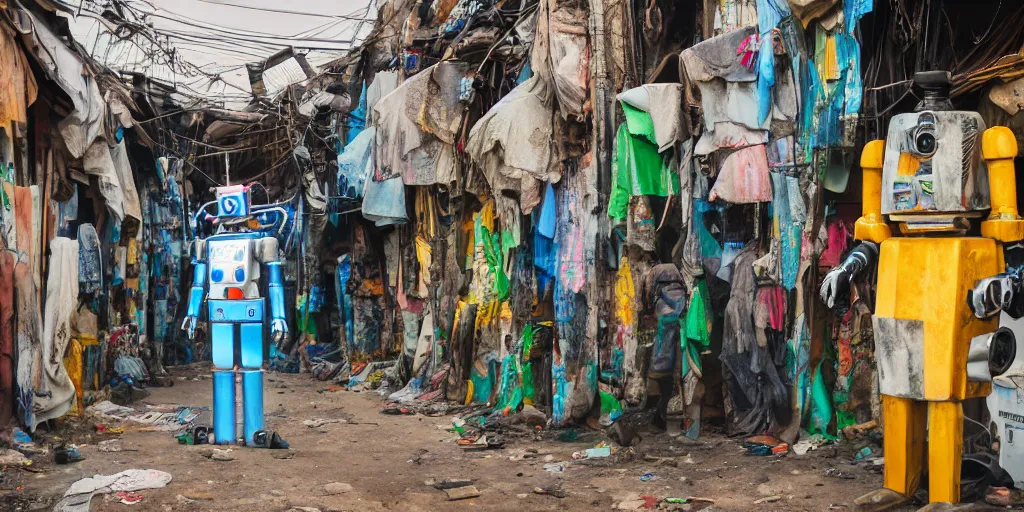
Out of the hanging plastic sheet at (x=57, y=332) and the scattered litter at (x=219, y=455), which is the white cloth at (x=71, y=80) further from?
the scattered litter at (x=219, y=455)

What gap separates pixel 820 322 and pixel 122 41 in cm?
1089

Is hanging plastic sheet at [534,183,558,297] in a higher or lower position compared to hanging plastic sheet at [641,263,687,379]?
higher

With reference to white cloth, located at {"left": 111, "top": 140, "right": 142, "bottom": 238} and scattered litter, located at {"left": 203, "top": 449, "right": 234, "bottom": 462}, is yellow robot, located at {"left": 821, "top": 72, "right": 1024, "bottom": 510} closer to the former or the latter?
scattered litter, located at {"left": 203, "top": 449, "right": 234, "bottom": 462}

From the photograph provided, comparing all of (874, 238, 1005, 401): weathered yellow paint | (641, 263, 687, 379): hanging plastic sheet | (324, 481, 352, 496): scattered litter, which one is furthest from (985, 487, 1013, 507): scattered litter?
(324, 481, 352, 496): scattered litter

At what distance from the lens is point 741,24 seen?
862cm

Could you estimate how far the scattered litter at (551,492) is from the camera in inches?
279

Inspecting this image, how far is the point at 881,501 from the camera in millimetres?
5781

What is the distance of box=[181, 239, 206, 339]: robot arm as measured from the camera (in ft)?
31.4

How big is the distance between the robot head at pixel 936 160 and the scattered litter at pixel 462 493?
3407 millimetres

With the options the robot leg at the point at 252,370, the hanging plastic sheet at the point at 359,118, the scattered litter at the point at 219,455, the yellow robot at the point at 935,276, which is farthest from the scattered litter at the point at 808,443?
the hanging plastic sheet at the point at 359,118

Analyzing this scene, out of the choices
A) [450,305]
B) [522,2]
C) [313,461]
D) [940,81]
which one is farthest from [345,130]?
[940,81]

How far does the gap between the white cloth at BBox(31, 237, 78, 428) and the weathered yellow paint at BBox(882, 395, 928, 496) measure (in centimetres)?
786

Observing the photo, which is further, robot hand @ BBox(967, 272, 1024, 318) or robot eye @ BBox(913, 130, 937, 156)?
robot eye @ BBox(913, 130, 937, 156)

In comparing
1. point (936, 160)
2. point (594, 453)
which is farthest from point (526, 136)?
point (936, 160)
